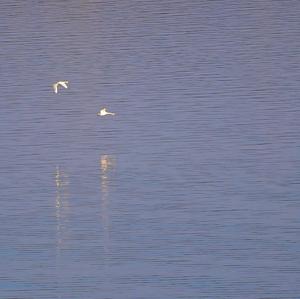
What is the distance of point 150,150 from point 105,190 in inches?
13.6

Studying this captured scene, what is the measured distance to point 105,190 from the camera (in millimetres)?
3289

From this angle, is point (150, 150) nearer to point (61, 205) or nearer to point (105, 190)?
point (105, 190)

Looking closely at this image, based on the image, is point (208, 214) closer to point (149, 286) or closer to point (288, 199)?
point (288, 199)

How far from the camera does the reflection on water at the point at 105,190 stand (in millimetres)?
2960

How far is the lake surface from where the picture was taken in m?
2.74

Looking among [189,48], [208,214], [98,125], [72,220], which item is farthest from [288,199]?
[189,48]

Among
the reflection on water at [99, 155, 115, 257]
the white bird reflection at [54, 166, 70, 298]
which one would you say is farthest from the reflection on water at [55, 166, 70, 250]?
the reflection on water at [99, 155, 115, 257]

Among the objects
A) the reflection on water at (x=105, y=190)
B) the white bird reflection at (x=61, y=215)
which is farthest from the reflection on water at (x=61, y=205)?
the reflection on water at (x=105, y=190)

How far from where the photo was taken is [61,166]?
3.50 m

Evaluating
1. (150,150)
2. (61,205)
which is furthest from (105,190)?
(150,150)

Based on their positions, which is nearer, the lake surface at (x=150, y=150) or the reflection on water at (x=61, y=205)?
the lake surface at (x=150, y=150)

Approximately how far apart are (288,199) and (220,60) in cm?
103

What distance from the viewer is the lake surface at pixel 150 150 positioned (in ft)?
9.00

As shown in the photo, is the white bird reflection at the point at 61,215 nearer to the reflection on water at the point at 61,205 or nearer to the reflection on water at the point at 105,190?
the reflection on water at the point at 61,205
